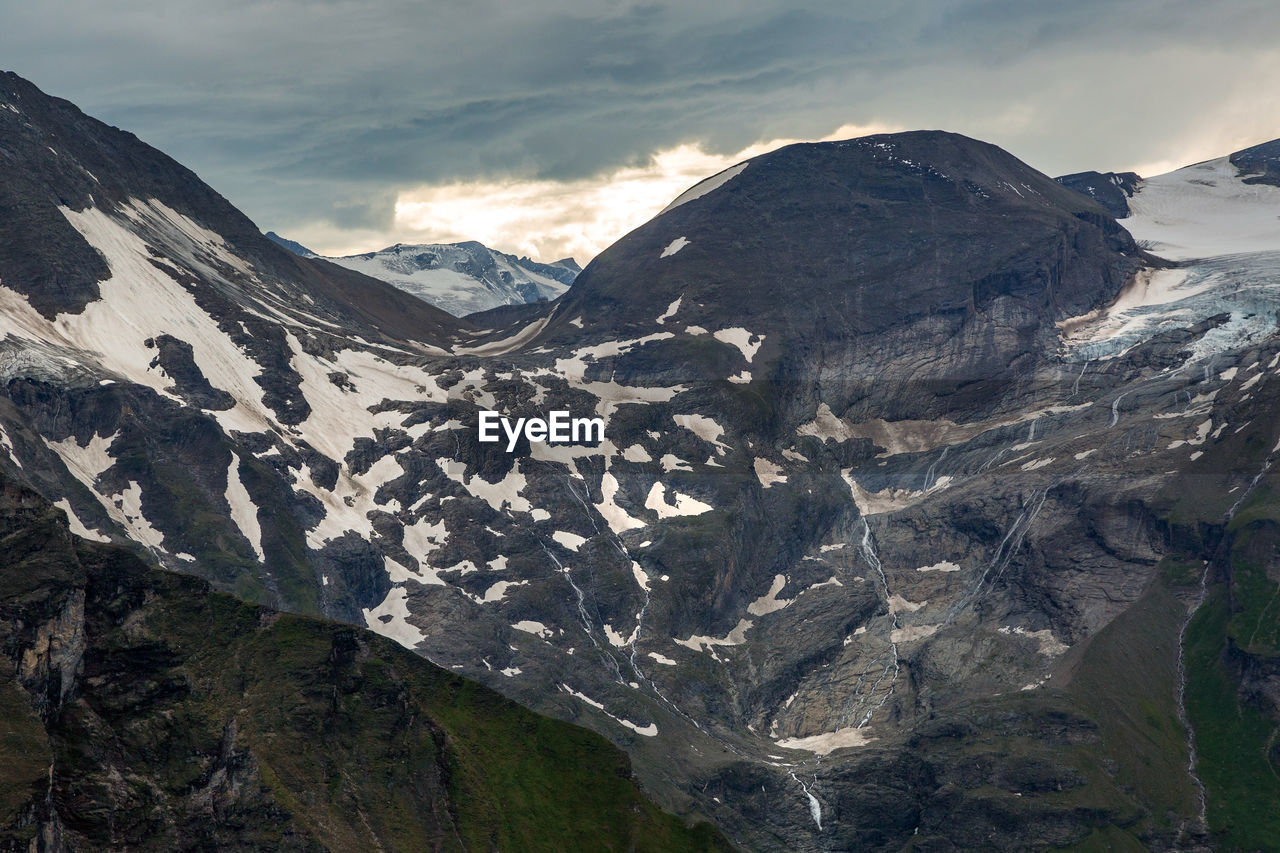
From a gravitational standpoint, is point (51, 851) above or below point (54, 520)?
below

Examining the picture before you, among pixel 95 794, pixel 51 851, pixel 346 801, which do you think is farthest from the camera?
pixel 346 801

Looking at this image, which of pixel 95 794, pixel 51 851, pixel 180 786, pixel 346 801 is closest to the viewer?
pixel 51 851

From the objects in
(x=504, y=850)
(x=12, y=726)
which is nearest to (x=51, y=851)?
(x=12, y=726)

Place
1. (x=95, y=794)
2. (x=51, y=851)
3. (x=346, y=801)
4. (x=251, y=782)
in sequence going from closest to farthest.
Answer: (x=51, y=851)
(x=95, y=794)
(x=251, y=782)
(x=346, y=801)

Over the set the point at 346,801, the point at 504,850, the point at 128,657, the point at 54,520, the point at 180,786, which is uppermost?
the point at 54,520

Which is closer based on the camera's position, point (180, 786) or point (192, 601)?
point (180, 786)

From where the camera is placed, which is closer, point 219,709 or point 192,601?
point 219,709

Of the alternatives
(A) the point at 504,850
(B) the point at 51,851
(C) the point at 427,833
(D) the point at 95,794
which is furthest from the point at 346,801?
(B) the point at 51,851

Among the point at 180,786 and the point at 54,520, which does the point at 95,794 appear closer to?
the point at 180,786

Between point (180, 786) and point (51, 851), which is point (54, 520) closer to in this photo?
point (180, 786)
